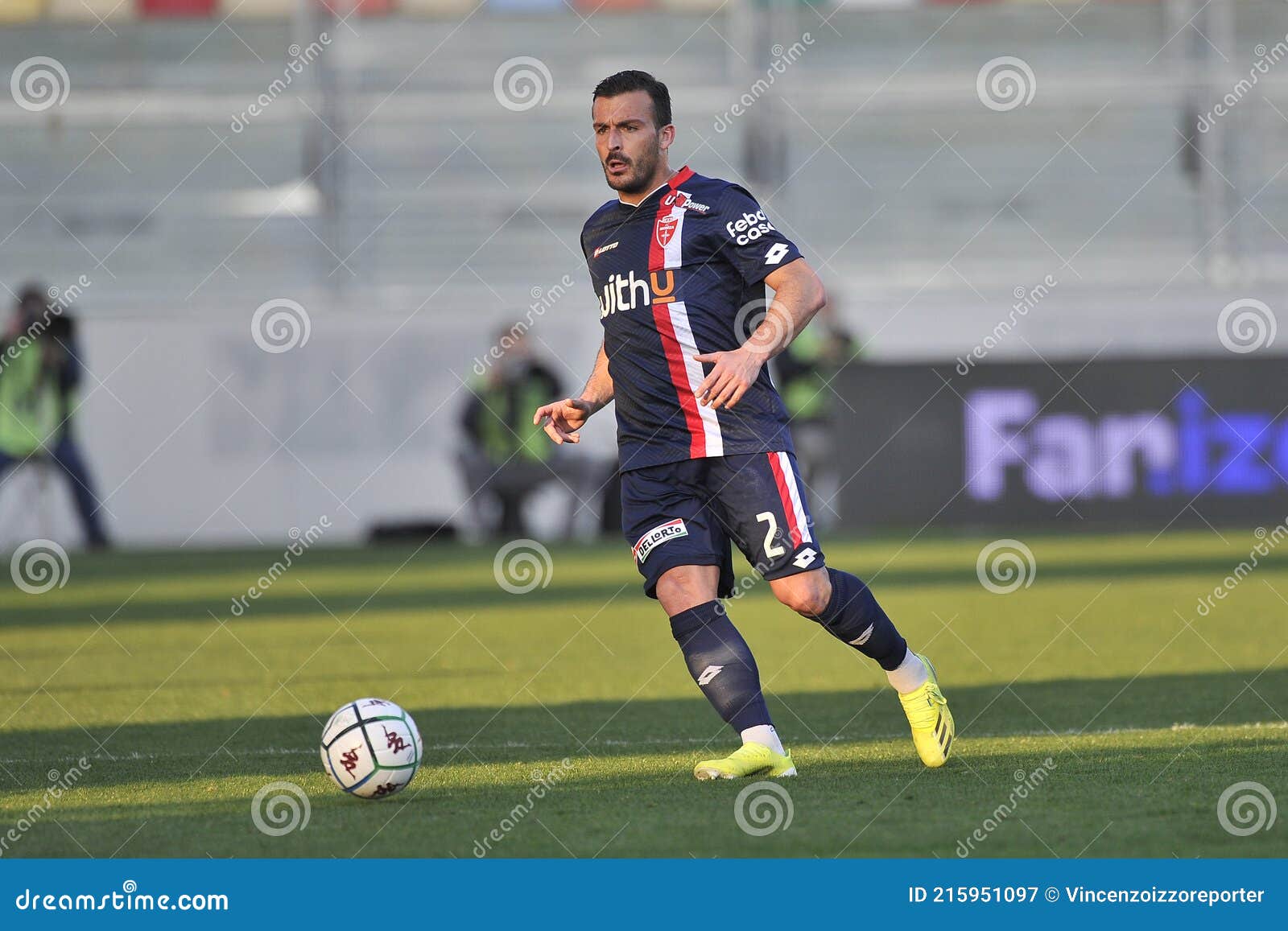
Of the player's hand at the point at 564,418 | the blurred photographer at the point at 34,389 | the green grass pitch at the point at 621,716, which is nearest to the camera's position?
the green grass pitch at the point at 621,716

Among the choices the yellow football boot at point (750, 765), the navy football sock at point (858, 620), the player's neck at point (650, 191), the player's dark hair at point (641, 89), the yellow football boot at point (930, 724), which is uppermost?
the player's dark hair at point (641, 89)

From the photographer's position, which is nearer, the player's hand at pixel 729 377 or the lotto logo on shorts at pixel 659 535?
the player's hand at pixel 729 377

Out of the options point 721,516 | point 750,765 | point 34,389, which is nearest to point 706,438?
point 721,516

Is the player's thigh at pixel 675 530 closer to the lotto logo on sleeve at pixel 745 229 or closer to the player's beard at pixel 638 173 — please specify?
the lotto logo on sleeve at pixel 745 229

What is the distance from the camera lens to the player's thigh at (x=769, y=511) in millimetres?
5328

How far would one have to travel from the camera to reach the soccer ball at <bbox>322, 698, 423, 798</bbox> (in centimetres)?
516

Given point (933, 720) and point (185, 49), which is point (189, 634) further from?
point (185, 49)

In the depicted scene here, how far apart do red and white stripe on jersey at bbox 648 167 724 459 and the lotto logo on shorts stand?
0.71 ft

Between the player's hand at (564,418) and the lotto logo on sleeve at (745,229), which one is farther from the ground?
the lotto logo on sleeve at (745,229)

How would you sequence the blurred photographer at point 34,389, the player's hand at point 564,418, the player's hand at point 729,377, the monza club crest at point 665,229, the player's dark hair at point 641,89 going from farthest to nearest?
the blurred photographer at point 34,389 < the player's hand at point 564,418 < the monza club crest at point 665,229 < the player's dark hair at point 641,89 < the player's hand at point 729,377

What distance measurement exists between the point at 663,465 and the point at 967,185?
1940cm

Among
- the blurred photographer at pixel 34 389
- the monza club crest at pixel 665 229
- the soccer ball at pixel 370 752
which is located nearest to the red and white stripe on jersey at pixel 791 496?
the monza club crest at pixel 665 229

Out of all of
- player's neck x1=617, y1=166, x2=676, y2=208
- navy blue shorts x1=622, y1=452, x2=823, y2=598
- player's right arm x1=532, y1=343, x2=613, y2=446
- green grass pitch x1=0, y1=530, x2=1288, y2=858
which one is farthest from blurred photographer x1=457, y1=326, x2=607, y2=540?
navy blue shorts x1=622, y1=452, x2=823, y2=598

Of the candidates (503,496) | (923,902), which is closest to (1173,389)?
(503,496)
